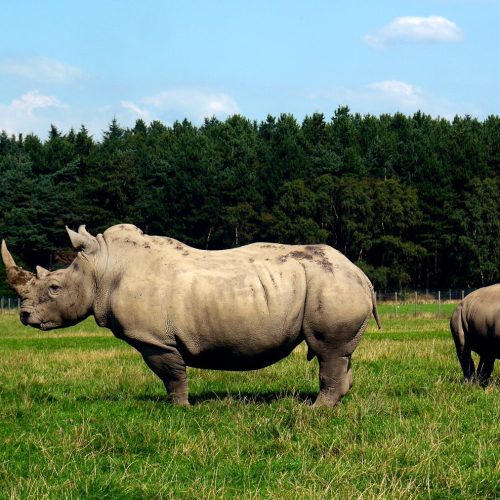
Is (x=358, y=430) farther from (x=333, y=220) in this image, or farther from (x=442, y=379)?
(x=333, y=220)

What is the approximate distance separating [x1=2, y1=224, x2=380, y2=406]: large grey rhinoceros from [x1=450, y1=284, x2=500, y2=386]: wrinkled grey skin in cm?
281

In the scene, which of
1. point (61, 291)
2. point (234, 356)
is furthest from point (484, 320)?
point (61, 291)

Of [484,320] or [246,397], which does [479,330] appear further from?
[246,397]

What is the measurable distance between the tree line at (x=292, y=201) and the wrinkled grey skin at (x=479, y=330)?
5467 cm

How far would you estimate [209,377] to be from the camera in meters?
13.2

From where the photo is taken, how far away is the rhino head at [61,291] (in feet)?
33.8

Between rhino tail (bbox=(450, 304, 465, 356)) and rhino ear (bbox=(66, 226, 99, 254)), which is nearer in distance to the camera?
rhino ear (bbox=(66, 226, 99, 254))

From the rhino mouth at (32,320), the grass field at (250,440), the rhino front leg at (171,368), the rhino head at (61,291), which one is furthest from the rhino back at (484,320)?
the rhino mouth at (32,320)

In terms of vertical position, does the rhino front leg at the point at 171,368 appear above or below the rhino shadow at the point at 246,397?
above

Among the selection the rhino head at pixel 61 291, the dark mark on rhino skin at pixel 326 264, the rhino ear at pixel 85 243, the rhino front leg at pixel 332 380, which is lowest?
the rhino front leg at pixel 332 380

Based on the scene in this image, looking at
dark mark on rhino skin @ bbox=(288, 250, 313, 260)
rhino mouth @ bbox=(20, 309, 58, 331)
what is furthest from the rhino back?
rhino mouth @ bbox=(20, 309, 58, 331)

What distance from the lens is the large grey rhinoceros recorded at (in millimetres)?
9750

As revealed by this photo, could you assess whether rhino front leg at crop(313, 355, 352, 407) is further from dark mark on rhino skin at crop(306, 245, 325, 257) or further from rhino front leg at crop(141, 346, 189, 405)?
rhino front leg at crop(141, 346, 189, 405)

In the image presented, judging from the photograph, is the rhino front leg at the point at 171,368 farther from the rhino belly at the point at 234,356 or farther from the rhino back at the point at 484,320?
the rhino back at the point at 484,320
